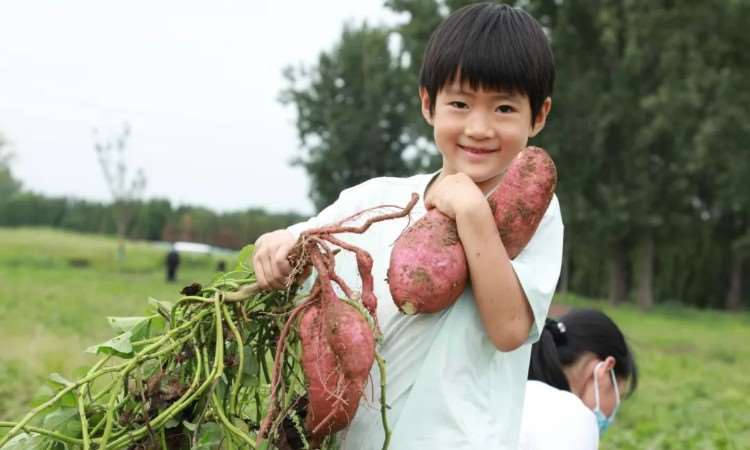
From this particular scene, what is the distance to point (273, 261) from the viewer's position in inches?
65.3

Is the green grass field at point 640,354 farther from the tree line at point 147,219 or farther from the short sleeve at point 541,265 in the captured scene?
the tree line at point 147,219

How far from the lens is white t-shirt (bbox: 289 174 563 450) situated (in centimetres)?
166

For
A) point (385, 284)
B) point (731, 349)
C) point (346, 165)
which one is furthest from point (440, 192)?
point (346, 165)

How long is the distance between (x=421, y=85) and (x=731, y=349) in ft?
47.3

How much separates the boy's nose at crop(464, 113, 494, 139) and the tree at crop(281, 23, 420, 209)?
29380 millimetres

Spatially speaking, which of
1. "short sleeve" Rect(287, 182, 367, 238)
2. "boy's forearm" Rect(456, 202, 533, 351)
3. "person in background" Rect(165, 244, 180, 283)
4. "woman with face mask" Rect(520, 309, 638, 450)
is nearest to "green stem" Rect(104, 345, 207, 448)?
"short sleeve" Rect(287, 182, 367, 238)

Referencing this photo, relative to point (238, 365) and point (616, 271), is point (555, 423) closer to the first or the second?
point (238, 365)

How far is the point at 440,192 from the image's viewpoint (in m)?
1.71

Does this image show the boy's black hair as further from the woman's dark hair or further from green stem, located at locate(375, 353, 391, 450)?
the woman's dark hair

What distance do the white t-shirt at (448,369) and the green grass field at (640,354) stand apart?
2392 mm

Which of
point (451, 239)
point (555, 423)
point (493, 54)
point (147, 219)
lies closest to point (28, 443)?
point (451, 239)

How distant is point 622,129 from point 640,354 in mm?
13062

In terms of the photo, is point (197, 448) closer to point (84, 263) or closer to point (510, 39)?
point (510, 39)

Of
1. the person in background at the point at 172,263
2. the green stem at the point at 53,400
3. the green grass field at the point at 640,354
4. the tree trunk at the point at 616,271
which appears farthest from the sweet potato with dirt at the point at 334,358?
the tree trunk at the point at 616,271
